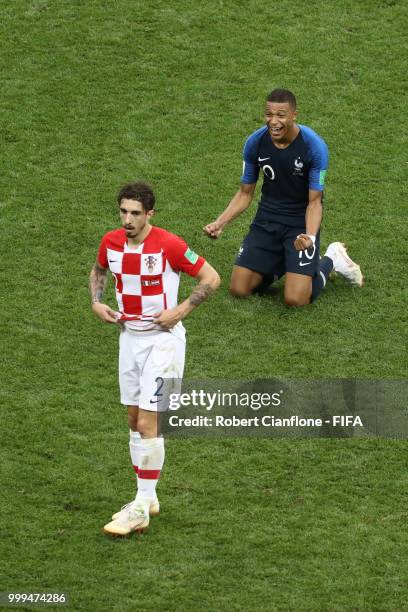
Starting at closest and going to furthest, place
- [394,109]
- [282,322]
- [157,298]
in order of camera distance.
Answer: [157,298]
[282,322]
[394,109]

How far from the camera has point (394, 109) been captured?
47.3 ft

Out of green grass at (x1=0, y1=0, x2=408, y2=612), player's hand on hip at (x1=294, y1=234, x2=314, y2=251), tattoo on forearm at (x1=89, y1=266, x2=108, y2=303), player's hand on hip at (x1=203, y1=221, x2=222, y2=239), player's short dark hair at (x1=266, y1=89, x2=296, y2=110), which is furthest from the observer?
player's short dark hair at (x1=266, y1=89, x2=296, y2=110)

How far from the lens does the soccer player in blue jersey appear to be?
11.3m

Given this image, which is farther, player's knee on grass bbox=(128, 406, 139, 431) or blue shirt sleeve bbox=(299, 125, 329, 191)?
blue shirt sleeve bbox=(299, 125, 329, 191)

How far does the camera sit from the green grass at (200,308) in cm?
845

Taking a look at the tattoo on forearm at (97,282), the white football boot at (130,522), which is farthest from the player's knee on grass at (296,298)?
the white football boot at (130,522)

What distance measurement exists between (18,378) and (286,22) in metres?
6.52

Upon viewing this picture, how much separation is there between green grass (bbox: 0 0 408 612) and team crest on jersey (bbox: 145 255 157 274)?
153cm

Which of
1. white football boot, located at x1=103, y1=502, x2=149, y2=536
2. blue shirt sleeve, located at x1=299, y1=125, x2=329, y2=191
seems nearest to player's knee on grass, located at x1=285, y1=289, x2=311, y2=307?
blue shirt sleeve, located at x1=299, y1=125, x2=329, y2=191

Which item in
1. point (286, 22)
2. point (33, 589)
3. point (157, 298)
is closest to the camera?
point (33, 589)

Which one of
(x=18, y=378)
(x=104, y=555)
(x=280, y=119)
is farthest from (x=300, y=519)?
(x=280, y=119)

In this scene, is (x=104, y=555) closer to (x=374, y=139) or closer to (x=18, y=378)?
(x=18, y=378)

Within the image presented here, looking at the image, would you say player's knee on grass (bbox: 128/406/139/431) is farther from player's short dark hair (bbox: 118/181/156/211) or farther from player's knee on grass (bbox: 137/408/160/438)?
player's short dark hair (bbox: 118/181/156/211)

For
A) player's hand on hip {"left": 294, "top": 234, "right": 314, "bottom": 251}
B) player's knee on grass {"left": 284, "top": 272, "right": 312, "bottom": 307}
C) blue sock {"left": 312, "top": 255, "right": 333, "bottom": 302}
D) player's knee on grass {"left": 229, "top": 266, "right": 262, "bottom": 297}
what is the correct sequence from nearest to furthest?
player's hand on hip {"left": 294, "top": 234, "right": 314, "bottom": 251}
player's knee on grass {"left": 284, "top": 272, "right": 312, "bottom": 307}
blue sock {"left": 312, "top": 255, "right": 333, "bottom": 302}
player's knee on grass {"left": 229, "top": 266, "right": 262, "bottom": 297}
